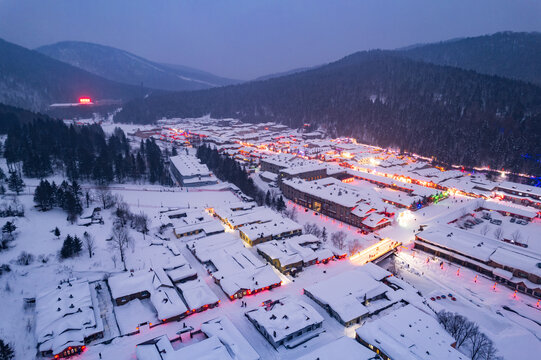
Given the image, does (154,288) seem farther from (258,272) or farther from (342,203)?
(342,203)

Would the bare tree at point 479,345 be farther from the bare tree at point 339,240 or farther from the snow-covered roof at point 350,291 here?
the bare tree at point 339,240

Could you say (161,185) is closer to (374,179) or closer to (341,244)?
(341,244)

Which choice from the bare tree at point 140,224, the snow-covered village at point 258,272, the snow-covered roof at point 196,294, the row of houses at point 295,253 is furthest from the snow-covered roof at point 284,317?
the bare tree at point 140,224

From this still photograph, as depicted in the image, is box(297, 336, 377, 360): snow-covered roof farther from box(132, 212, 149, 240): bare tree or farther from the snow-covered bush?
the snow-covered bush

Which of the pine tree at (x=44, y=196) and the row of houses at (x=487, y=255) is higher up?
the pine tree at (x=44, y=196)

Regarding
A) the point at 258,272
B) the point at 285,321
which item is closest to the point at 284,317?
the point at 285,321
